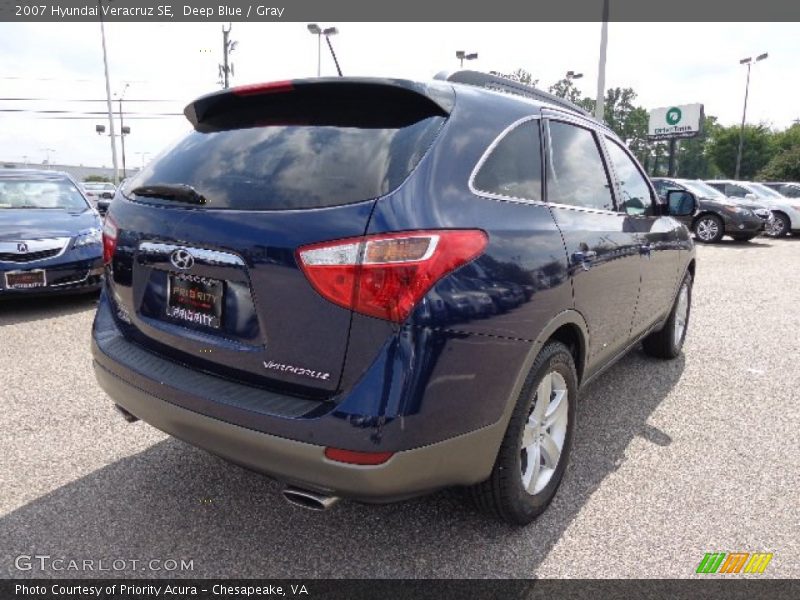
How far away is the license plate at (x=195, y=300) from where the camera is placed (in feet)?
6.62

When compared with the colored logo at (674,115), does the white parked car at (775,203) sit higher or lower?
lower

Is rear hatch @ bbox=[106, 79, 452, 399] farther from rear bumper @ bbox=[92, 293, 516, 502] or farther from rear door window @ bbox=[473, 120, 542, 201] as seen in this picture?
rear door window @ bbox=[473, 120, 542, 201]

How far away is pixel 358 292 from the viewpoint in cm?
176

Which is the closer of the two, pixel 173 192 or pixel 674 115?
pixel 173 192

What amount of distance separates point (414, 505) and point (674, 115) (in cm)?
3647

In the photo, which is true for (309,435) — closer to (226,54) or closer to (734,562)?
(734,562)

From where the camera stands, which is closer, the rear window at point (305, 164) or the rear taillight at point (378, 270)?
the rear taillight at point (378, 270)

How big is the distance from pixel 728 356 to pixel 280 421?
4.47 meters

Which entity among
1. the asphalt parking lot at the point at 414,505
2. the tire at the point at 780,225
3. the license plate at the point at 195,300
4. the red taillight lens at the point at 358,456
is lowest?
the asphalt parking lot at the point at 414,505

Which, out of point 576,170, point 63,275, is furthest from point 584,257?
point 63,275

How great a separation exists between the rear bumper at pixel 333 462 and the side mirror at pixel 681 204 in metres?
2.73

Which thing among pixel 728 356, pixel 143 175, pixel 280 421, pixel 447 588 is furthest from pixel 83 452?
pixel 728 356

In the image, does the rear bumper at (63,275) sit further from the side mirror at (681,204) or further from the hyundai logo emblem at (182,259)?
the side mirror at (681,204)

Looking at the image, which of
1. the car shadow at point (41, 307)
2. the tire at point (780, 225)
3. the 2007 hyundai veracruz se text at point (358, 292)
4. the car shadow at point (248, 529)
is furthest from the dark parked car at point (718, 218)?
the car shadow at point (248, 529)
